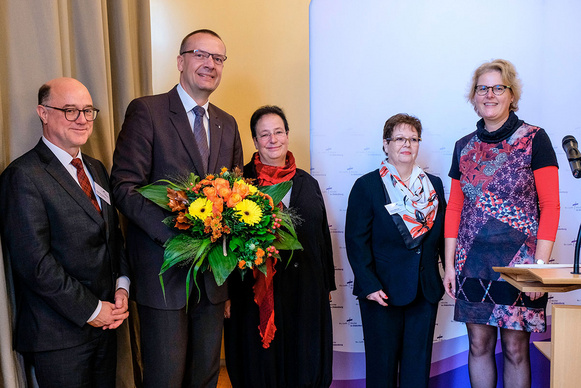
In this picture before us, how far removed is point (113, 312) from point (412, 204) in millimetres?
1719

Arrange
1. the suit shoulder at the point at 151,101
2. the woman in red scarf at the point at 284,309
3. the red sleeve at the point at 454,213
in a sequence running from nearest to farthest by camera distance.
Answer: the suit shoulder at the point at 151,101
the woman in red scarf at the point at 284,309
the red sleeve at the point at 454,213

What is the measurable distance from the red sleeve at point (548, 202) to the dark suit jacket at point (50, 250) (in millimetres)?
2207

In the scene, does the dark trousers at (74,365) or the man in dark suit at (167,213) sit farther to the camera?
the man in dark suit at (167,213)

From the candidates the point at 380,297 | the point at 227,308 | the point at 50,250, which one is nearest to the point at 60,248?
the point at 50,250

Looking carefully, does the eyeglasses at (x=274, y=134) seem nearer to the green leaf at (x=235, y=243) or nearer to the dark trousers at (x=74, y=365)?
the green leaf at (x=235, y=243)

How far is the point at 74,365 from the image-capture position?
6.89 feet

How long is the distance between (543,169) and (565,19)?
1.72m

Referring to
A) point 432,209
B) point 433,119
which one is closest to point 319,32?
point 433,119

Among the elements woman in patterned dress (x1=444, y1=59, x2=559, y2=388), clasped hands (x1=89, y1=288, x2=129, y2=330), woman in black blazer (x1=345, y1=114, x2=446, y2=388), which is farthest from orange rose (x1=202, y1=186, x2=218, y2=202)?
woman in patterned dress (x1=444, y1=59, x2=559, y2=388)

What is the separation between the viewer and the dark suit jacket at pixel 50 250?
198cm

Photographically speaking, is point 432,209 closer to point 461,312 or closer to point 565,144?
point 461,312

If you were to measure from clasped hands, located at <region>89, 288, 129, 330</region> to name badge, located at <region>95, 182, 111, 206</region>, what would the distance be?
429 millimetres

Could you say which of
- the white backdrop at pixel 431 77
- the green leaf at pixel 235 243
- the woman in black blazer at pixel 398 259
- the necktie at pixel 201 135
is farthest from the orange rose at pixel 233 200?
the white backdrop at pixel 431 77

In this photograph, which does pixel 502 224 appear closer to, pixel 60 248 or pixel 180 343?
pixel 180 343
